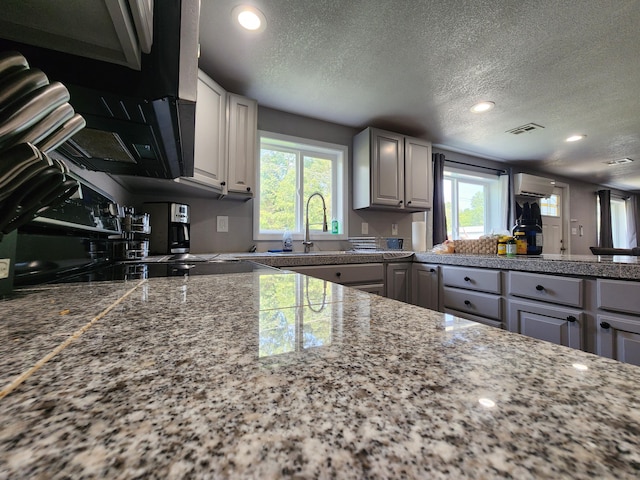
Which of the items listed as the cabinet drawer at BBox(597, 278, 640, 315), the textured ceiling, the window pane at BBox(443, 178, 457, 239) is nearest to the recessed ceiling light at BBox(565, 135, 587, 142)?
the textured ceiling

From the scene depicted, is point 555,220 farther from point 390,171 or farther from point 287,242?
point 287,242

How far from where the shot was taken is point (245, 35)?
159cm

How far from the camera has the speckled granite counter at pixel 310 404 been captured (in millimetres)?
135

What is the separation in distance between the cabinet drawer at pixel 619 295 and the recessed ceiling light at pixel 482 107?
1762 mm

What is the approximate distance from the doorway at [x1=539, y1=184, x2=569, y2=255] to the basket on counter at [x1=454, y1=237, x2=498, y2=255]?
10.5ft

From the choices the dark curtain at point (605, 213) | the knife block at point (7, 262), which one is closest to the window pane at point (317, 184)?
the knife block at point (7, 262)

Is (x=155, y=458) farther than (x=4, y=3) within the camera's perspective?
No

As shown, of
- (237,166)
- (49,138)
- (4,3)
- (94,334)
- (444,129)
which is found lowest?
(94,334)

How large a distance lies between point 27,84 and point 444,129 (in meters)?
3.13

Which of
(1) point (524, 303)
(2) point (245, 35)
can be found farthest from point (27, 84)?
(1) point (524, 303)

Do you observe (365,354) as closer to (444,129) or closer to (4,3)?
(4,3)

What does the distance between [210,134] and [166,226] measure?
0.68 meters

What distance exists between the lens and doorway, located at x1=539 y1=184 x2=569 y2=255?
4430 millimetres

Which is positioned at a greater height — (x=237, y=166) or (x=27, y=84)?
(x=237, y=166)
